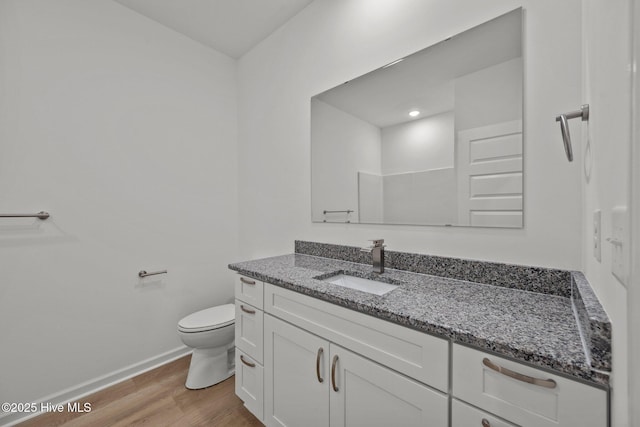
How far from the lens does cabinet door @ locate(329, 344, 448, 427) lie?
0.80 meters

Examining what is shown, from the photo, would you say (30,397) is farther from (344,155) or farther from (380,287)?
(344,155)

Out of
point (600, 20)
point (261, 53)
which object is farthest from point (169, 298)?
point (600, 20)

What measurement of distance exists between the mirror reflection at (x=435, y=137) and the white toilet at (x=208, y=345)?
1.07 metres

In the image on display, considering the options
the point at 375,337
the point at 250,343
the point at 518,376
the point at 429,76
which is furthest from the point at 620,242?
the point at 250,343

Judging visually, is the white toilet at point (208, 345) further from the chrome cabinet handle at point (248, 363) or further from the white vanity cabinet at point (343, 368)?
the white vanity cabinet at point (343, 368)

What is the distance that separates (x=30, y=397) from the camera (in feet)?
5.10

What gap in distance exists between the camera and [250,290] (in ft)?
4.79

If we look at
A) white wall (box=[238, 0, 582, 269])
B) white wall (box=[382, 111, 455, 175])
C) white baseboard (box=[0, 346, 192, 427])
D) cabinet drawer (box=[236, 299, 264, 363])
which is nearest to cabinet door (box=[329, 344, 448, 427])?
cabinet drawer (box=[236, 299, 264, 363])

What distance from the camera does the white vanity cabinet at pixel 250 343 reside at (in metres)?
1.40

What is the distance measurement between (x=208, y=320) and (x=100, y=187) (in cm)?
117

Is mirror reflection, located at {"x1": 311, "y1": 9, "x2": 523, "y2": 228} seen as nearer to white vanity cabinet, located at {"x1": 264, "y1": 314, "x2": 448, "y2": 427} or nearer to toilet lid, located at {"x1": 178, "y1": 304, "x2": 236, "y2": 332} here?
white vanity cabinet, located at {"x1": 264, "y1": 314, "x2": 448, "y2": 427}

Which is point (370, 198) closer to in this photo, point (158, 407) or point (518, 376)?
point (518, 376)

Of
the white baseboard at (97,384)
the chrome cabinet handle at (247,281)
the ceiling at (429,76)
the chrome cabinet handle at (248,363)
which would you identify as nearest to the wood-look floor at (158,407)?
the white baseboard at (97,384)

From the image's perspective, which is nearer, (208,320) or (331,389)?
(331,389)
